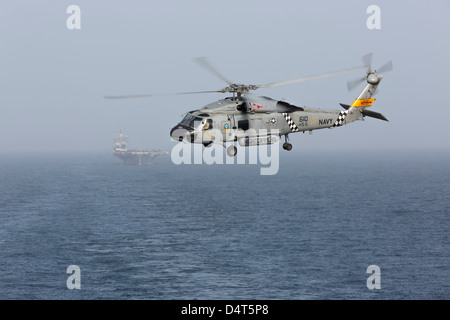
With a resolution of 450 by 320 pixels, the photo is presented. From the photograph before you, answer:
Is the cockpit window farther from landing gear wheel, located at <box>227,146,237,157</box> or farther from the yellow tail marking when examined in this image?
the yellow tail marking

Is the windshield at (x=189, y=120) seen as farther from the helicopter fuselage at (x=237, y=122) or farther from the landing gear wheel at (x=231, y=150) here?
the landing gear wheel at (x=231, y=150)

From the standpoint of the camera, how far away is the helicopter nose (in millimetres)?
32219

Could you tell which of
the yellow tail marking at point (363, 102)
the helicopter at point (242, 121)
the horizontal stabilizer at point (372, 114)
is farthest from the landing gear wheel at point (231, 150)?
the yellow tail marking at point (363, 102)

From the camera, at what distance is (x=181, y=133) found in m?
32.5

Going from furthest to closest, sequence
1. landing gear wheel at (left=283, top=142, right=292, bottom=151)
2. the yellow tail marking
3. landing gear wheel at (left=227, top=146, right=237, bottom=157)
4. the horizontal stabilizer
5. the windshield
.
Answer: the yellow tail marking < the horizontal stabilizer < the windshield < landing gear wheel at (left=283, top=142, right=292, bottom=151) < landing gear wheel at (left=227, top=146, right=237, bottom=157)

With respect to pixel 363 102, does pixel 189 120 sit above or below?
below

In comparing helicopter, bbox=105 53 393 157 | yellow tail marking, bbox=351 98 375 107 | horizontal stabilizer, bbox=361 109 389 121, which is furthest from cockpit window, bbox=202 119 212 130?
horizontal stabilizer, bbox=361 109 389 121

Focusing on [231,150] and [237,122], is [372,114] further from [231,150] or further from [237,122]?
[231,150]

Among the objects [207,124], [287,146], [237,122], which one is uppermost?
[237,122]

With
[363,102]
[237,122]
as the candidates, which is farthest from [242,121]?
[363,102]

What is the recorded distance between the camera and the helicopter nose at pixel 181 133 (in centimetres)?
3222
